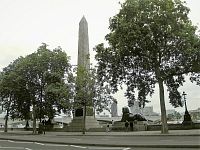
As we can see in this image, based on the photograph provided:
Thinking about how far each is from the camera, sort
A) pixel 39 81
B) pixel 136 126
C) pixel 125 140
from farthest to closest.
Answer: pixel 39 81 < pixel 136 126 < pixel 125 140

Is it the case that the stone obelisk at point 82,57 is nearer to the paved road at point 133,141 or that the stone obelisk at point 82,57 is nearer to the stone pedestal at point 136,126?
the stone pedestal at point 136,126

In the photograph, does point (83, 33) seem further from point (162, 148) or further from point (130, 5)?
point (162, 148)

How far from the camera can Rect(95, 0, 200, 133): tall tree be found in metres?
32.5

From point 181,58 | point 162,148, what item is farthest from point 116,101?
point 162,148

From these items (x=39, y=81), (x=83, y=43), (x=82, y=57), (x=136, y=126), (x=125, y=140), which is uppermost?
(x=83, y=43)

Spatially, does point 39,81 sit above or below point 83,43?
below

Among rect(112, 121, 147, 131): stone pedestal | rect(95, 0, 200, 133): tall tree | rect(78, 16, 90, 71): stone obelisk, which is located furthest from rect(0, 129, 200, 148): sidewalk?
rect(78, 16, 90, 71): stone obelisk

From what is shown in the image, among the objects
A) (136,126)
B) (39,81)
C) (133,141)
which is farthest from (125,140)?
(39,81)

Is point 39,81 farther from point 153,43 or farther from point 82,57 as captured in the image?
point 153,43

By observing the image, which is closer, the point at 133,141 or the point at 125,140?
the point at 133,141

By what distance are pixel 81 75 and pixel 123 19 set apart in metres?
13.8

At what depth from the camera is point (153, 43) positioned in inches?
1315

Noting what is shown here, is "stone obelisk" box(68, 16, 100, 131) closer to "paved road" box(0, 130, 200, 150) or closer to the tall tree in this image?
the tall tree

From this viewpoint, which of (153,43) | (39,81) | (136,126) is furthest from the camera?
(39,81)
